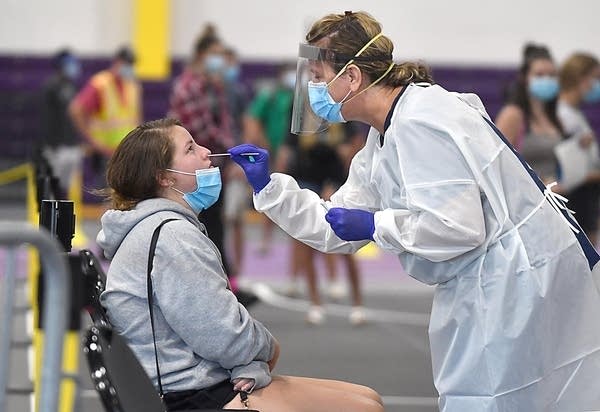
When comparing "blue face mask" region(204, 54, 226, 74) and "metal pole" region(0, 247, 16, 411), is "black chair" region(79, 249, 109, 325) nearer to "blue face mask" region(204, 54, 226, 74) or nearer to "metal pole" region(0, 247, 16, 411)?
"metal pole" region(0, 247, 16, 411)

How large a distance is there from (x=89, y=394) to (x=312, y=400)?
2825 mm

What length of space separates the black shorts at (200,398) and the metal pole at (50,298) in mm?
1006

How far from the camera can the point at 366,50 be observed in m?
4.16

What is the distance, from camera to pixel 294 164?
9547 mm

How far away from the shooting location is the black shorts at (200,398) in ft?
12.4

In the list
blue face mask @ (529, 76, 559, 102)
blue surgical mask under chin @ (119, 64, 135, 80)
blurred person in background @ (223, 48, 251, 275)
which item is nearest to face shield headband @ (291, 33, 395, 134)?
blue face mask @ (529, 76, 559, 102)

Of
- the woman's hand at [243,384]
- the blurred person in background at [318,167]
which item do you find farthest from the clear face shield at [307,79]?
the blurred person in background at [318,167]

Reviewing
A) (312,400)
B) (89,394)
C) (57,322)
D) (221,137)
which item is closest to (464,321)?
(312,400)

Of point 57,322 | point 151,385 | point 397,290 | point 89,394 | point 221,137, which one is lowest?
point 397,290

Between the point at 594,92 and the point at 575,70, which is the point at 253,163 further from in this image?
the point at 594,92

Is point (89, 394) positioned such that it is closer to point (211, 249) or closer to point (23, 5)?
point (211, 249)

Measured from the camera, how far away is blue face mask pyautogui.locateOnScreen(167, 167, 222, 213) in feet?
13.7

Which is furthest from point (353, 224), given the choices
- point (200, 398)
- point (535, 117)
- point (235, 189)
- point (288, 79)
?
point (288, 79)

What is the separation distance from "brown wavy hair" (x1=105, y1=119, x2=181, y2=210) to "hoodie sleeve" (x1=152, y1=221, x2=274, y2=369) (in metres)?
0.28
